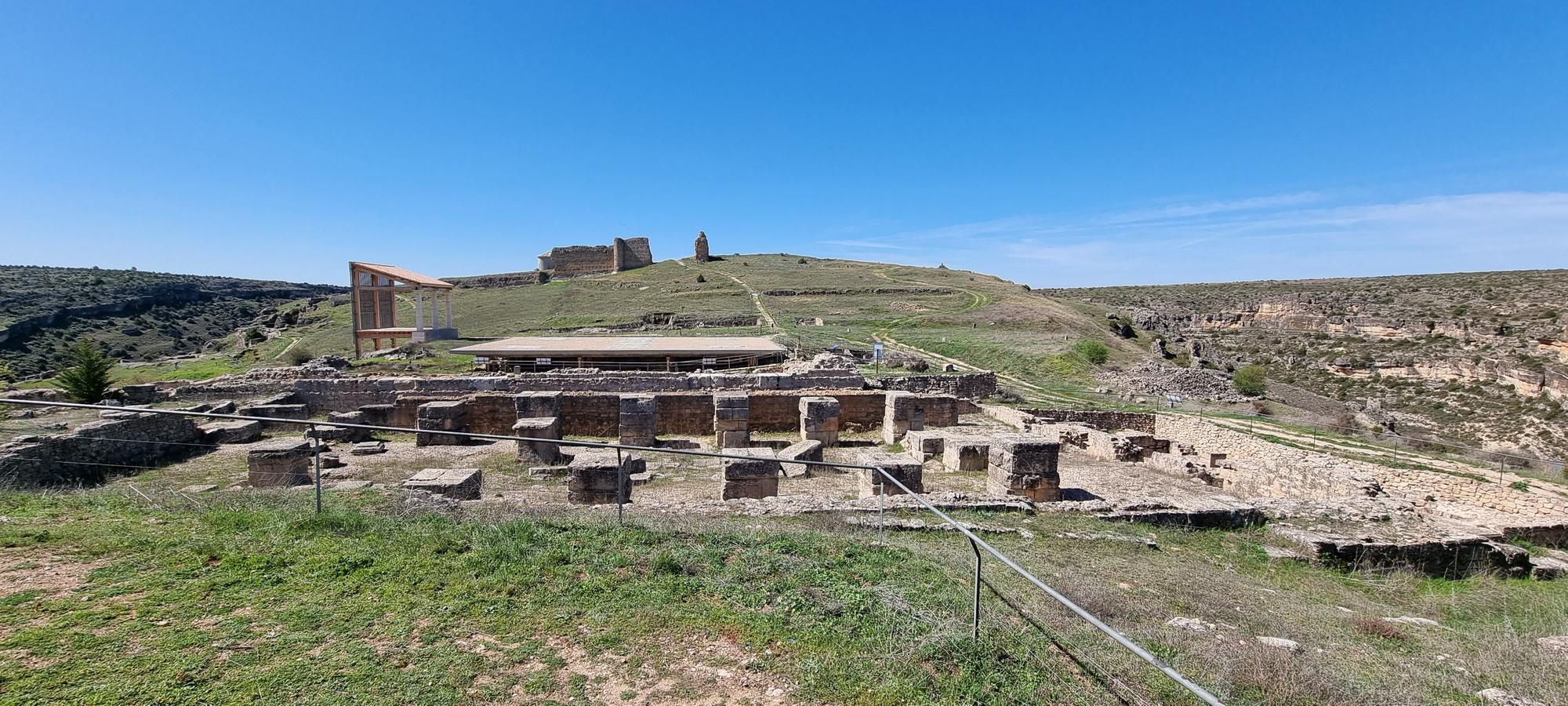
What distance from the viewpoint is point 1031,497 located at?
33.1 feet

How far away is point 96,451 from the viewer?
37.1 ft

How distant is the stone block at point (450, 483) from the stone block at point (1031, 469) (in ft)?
28.0

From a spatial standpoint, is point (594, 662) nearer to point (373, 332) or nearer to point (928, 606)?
point (928, 606)

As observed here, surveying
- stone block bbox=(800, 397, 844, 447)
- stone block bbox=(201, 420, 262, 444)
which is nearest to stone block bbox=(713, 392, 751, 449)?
stone block bbox=(800, 397, 844, 447)

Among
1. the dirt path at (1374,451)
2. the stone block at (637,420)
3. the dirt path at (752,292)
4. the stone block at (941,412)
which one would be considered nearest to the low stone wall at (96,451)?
the stone block at (637,420)

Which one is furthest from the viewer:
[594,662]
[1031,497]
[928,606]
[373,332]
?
[373,332]

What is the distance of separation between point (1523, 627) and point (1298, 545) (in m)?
2.18

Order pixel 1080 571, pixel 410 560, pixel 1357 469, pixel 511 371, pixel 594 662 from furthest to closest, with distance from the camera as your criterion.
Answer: pixel 511 371 → pixel 1357 469 → pixel 1080 571 → pixel 410 560 → pixel 594 662

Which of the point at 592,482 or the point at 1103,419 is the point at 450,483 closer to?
the point at 592,482

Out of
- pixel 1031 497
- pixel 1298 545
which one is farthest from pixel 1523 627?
pixel 1031 497

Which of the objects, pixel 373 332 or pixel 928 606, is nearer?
pixel 928 606

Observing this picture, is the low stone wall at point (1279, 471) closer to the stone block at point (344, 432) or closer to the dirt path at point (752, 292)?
the stone block at point (344, 432)

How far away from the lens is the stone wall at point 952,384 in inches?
888

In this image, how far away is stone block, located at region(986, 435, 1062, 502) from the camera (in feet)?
32.8
